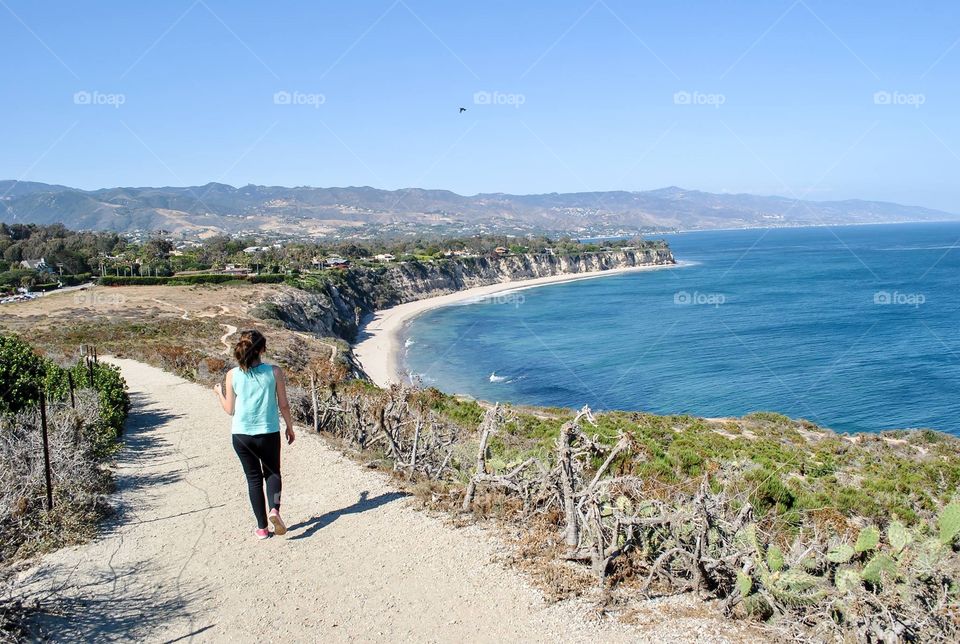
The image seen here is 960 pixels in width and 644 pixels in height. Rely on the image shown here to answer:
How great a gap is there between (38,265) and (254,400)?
261 feet

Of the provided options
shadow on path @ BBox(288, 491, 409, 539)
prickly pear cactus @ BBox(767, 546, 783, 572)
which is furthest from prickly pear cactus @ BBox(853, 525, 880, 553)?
shadow on path @ BBox(288, 491, 409, 539)

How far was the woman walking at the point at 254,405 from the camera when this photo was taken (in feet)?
20.1


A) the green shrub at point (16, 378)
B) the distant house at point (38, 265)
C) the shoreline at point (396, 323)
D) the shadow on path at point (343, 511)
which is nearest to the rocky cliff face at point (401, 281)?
the shoreline at point (396, 323)

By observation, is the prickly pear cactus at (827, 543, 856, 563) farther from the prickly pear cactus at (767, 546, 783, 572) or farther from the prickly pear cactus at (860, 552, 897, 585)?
the prickly pear cactus at (767, 546, 783, 572)

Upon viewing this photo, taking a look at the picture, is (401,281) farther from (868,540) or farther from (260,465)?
(868,540)

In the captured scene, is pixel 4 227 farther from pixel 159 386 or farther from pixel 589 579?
pixel 589 579

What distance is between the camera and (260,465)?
6.41 metres

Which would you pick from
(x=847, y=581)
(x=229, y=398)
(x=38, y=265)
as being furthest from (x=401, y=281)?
(x=847, y=581)

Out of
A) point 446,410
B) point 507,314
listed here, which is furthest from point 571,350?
point 446,410

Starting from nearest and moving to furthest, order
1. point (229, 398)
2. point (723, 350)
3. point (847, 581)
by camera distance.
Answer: point (847, 581), point (229, 398), point (723, 350)

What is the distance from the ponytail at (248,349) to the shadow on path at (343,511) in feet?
6.34

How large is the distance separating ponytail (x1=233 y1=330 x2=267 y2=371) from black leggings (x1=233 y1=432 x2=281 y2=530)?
711mm


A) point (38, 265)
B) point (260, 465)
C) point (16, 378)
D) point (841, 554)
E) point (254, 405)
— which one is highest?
point (38, 265)

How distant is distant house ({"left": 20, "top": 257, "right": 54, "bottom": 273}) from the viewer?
68.4 meters
